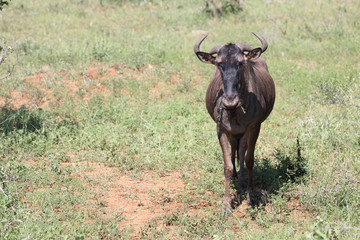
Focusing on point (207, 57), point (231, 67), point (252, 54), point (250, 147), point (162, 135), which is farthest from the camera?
point (162, 135)

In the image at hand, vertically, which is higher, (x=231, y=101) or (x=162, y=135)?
(x=231, y=101)

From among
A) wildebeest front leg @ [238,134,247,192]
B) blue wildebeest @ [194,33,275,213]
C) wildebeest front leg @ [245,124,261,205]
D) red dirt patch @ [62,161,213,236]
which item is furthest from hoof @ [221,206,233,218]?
wildebeest front leg @ [238,134,247,192]

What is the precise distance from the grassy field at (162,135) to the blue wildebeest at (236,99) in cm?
74

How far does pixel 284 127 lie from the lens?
821 cm

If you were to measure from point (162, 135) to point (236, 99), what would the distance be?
3577 millimetres

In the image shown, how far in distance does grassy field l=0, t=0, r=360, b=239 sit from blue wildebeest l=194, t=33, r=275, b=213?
0.74m

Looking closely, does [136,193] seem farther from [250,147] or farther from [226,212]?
[250,147]

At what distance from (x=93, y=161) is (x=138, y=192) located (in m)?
1.41

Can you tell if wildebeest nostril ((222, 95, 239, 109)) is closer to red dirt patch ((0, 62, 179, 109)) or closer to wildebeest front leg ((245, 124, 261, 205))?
wildebeest front leg ((245, 124, 261, 205))

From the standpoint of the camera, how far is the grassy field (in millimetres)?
4988

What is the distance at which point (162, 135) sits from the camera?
799cm

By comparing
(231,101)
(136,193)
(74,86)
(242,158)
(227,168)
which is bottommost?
(136,193)

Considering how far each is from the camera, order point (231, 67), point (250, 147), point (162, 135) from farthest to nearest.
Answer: point (162, 135) → point (250, 147) → point (231, 67)

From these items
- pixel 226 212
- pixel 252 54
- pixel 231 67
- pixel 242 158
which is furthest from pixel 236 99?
pixel 226 212
